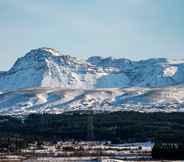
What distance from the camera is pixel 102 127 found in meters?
146

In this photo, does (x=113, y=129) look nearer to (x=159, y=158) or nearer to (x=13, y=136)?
(x=13, y=136)

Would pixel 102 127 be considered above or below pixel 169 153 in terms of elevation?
above

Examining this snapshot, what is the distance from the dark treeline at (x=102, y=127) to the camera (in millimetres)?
128875

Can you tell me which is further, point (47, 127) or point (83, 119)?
point (83, 119)

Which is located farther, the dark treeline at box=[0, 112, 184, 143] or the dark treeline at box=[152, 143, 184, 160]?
the dark treeline at box=[0, 112, 184, 143]

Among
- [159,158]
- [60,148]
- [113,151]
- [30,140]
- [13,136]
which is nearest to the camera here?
[159,158]

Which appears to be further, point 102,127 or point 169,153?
point 102,127

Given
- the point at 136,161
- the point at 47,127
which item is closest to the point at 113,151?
the point at 136,161

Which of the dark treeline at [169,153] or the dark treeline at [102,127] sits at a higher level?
the dark treeline at [102,127]

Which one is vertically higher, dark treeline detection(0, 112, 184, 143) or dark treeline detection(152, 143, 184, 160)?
dark treeline detection(0, 112, 184, 143)

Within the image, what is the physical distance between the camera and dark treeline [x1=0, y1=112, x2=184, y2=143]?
129 metres

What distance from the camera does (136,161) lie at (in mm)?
80250

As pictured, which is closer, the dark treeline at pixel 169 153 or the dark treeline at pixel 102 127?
the dark treeline at pixel 169 153

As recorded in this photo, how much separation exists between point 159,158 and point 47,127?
71123 millimetres
